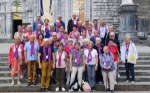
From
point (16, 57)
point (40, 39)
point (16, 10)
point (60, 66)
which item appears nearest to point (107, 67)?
point (60, 66)

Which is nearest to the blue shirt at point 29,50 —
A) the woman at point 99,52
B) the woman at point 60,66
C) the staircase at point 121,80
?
the woman at point 60,66

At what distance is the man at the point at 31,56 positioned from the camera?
12.0 m

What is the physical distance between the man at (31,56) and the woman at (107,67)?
251 centimetres

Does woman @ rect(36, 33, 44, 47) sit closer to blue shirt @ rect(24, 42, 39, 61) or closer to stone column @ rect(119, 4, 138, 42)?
blue shirt @ rect(24, 42, 39, 61)

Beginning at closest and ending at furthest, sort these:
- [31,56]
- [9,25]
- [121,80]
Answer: [31,56]
[121,80]
[9,25]

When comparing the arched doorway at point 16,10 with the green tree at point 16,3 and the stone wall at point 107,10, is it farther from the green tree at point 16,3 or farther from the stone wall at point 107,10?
the stone wall at point 107,10

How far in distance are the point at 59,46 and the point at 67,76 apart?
1199 mm

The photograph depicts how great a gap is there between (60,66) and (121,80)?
269 centimetres

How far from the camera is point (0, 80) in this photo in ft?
41.7

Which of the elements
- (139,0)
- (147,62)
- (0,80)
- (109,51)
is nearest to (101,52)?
(109,51)

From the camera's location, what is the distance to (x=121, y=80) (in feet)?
42.3

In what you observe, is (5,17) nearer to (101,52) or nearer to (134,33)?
(134,33)

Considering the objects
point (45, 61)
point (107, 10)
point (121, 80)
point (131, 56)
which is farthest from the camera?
point (107, 10)

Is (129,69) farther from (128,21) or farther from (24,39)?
(128,21)
